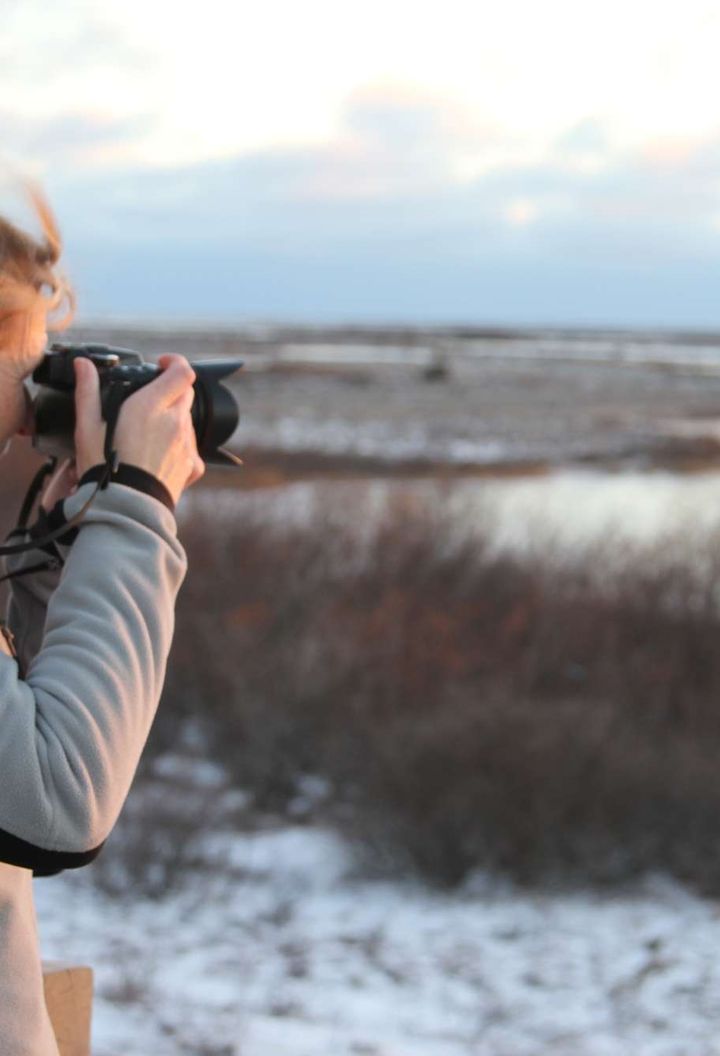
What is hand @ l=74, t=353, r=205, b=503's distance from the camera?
117 cm

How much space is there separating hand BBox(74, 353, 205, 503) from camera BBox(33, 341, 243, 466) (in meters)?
0.01

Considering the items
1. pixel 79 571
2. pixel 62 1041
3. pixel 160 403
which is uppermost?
pixel 160 403

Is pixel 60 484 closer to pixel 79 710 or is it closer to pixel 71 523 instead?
pixel 71 523

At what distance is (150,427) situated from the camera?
118 cm

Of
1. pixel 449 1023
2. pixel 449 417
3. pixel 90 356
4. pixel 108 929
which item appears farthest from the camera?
pixel 449 417

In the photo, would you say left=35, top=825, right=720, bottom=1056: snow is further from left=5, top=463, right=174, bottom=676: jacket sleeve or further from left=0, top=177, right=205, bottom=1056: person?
left=0, top=177, right=205, bottom=1056: person

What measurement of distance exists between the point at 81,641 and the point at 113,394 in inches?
10.6

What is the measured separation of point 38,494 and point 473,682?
4.81 metres

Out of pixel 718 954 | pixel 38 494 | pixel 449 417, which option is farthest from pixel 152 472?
pixel 449 417

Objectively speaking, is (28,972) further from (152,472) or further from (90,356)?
(90,356)

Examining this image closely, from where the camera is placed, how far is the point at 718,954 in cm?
415

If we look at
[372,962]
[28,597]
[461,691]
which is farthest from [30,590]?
[461,691]

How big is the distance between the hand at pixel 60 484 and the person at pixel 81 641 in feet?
0.78

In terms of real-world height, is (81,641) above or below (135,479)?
below
